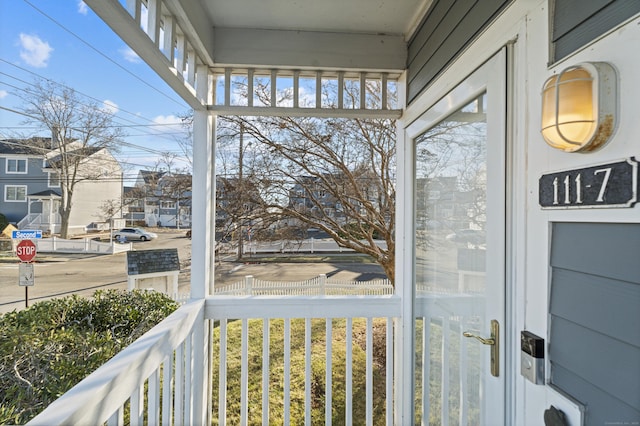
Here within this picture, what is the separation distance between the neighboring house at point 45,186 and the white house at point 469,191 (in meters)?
0.56

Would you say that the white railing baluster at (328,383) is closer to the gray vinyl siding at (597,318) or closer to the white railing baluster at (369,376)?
the white railing baluster at (369,376)

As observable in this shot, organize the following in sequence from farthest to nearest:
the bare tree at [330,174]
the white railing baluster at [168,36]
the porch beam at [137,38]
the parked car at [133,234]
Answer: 1. the bare tree at [330,174]
2. the parked car at [133,234]
3. the white railing baluster at [168,36]
4. the porch beam at [137,38]

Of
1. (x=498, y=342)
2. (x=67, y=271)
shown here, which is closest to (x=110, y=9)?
(x=67, y=271)

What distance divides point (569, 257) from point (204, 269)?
6.65 ft

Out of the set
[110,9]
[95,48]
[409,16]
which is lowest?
[110,9]

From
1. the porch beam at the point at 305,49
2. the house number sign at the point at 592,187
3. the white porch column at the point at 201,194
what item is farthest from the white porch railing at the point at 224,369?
the porch beam at the point at 305,49

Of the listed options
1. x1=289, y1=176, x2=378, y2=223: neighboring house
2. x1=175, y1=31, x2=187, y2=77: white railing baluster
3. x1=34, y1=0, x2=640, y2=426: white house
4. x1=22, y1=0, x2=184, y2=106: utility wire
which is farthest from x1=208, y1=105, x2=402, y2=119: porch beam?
x1=289, y1=176, x2=378, y2=223: neighboring house

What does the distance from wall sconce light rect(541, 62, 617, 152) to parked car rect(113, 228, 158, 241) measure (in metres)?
2.08

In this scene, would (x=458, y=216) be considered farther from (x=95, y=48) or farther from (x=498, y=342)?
(x=95, y=48)

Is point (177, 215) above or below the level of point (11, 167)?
below

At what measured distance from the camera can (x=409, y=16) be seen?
2047 mm

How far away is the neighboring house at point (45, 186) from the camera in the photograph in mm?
1198

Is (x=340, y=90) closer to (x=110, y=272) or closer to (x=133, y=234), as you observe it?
(x=133, y=234)

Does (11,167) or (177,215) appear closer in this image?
(11,167)
